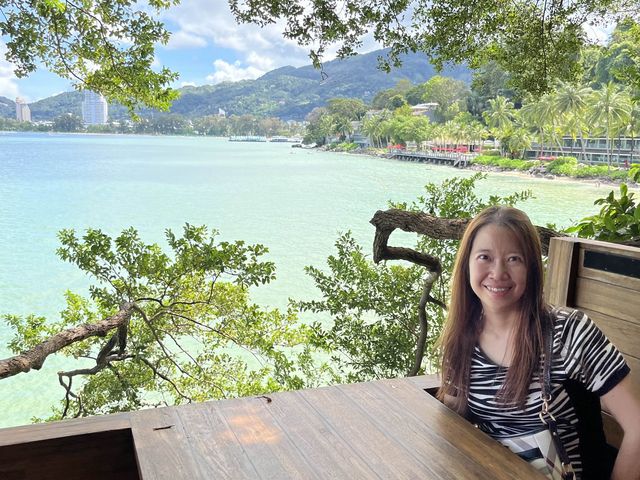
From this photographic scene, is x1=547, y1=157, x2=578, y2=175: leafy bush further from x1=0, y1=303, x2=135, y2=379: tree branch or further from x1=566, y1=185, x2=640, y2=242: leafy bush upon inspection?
x1=0, y1=303, x2=135, y2=379: tree branch

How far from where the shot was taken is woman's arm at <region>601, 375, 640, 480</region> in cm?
107

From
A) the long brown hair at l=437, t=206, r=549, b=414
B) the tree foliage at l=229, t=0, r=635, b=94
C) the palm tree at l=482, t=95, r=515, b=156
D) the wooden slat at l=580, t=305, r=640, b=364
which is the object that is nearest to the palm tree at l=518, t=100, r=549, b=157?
the palm tree at l=482, t=95, r=515, b=156

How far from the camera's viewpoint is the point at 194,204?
3359 cm

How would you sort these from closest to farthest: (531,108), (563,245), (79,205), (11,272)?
(563,245) < (11,272) < (79,205) < (531,108)

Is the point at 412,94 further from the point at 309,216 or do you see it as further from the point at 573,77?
the point at 573,77

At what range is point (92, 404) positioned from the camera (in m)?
4.45

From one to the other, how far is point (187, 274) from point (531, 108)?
121ft

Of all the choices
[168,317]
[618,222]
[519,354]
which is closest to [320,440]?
[519,354]

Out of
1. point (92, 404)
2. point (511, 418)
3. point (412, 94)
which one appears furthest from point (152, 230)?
point (412, 94)

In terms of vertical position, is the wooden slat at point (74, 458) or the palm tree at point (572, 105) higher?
the palm tree at point (572, 105)

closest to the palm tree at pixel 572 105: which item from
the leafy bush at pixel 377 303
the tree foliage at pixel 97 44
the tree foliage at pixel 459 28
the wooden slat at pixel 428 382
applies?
the tree foliage at pixel 459 28

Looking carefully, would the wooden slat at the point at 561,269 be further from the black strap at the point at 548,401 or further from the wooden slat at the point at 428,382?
the black strap at the point at 548,401

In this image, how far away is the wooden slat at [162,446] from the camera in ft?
3.41

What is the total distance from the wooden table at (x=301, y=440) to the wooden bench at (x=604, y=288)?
0.27 m
